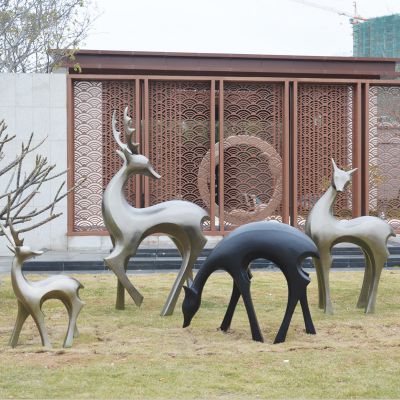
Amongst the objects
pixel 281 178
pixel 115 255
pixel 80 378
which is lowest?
pixel 80 378

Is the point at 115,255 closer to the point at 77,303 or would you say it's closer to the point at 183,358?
the point at 77,303

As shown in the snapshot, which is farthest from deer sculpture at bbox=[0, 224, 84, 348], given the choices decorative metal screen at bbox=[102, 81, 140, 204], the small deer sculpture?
decorative metal screen at bbox=[102, 81, 140, 204]

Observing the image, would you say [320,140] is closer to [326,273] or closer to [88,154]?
[88,154]

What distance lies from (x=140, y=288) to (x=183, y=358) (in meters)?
3.86

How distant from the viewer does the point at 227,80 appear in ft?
45.1

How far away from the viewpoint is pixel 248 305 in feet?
21.1

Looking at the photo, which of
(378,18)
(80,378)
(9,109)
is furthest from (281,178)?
(378,18)

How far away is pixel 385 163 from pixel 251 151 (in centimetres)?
252

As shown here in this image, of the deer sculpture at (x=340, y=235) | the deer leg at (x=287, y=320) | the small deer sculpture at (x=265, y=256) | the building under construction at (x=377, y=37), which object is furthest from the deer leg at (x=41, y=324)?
the building under construction at (x=377, y=37)

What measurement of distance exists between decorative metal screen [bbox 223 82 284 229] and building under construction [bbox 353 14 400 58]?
41.0 meters

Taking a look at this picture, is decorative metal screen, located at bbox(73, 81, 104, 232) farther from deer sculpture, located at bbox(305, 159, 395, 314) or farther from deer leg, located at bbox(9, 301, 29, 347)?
deer leg, located at bbox(9, 301, 29, 347)

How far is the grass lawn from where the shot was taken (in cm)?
489

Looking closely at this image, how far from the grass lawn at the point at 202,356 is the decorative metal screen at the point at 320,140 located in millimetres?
5476

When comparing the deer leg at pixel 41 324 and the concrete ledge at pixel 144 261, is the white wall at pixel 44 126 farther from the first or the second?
the deer leg at pixel 41 324
